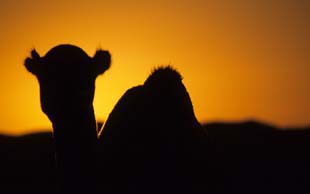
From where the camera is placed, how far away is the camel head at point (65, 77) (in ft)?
27.9

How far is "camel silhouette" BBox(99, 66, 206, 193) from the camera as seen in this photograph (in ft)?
31.9

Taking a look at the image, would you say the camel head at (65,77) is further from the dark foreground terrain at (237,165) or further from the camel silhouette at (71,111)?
the dark foreground terrain at (237,165)

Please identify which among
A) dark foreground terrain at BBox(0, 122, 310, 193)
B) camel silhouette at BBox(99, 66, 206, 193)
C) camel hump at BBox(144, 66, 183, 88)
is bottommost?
dark foreground terrain at BBox(0, 122, 310, 193)

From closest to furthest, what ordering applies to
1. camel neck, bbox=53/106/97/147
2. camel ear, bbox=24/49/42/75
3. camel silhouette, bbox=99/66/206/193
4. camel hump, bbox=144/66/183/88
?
camel neck, bbox=53/106/97/147, camel ear, bbox=24/49/42/75, camel silhouette, bbox=99/66/206/193, camel hump, bbox=144/66/183/88

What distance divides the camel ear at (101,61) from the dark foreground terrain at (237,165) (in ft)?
6.61

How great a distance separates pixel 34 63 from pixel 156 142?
70.2 inches

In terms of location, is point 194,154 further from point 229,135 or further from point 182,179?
point 229,135

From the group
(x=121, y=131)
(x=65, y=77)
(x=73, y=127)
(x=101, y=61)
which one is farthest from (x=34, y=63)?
(x=121, y=131)

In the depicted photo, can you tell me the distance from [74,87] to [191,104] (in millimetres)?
2531

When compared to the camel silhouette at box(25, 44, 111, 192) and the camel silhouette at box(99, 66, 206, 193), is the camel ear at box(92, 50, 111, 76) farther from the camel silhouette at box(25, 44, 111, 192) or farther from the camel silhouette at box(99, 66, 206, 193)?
the camel silhouette at box(99, 66, 206, 193)

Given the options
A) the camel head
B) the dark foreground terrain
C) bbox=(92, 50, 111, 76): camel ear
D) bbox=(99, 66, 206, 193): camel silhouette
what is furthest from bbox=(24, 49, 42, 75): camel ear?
the dark foreground terrain

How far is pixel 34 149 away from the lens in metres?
26.6

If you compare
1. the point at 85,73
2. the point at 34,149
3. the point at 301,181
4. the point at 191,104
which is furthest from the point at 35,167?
the point at 85,73

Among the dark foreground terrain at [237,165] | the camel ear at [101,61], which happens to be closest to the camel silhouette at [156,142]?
the dark foreground terrain at [237,165]
